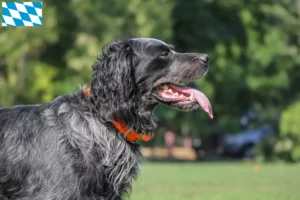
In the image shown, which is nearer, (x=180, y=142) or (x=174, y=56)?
(x=174, y=56)

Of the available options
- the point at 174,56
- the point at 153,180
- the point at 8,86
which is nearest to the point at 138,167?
the point at 174,56

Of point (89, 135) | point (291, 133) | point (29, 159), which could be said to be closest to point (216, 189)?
point (89, 135)

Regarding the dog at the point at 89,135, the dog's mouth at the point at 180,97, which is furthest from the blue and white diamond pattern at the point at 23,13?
the dog's mouth at the point at 180,97

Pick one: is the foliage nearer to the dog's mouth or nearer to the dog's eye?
the dog's mouth

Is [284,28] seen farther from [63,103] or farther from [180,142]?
[63,103]

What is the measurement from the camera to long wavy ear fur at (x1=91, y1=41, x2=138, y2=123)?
5723 millimetres

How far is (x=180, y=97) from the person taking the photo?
624 cm

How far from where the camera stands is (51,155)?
562 cm

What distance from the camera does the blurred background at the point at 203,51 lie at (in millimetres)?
30094

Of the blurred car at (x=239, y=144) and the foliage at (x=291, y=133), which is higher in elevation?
the foliage at (x=291, y=133)

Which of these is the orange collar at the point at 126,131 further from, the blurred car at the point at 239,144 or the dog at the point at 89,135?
the blurred car at the point at 239,144

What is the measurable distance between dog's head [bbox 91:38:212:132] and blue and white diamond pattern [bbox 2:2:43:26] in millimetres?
1580

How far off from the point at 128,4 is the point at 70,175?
2647 centimetres

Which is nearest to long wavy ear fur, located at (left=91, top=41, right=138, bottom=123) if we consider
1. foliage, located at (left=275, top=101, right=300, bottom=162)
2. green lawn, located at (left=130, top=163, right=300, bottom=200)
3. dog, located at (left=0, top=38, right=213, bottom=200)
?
dog, located at (left=0, top=38, right=213, bottom=200)
